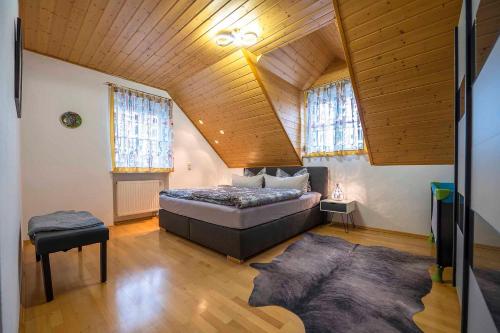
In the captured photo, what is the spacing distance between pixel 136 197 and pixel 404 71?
4445 millimetres

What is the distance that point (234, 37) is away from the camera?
2682 millimetres

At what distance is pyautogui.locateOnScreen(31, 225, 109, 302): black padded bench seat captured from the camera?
1679 millimetres

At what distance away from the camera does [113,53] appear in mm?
3211

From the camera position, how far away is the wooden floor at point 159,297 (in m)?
1.44

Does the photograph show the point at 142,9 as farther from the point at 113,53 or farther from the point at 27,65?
the point at 27,65

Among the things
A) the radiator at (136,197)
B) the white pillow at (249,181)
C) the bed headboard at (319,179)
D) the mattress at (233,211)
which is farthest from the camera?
the white pillow at (249,181)

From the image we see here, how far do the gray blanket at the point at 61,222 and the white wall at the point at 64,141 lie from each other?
1.44 m

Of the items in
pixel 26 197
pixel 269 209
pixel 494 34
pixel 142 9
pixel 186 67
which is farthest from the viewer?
pixel 186 67

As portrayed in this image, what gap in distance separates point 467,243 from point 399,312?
68cm

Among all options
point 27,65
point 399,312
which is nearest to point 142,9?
point 27,65

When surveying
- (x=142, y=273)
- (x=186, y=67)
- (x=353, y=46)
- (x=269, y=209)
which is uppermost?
(x=186, y=67)

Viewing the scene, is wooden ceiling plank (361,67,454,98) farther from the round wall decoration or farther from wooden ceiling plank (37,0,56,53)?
the round wall decoration

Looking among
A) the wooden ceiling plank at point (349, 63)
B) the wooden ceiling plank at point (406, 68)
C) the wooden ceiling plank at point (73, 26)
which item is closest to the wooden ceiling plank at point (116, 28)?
the wooden ceiling plank at point (73, 26)

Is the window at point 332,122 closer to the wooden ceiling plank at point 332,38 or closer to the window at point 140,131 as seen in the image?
the wooden ceiling plank at point 332,38
